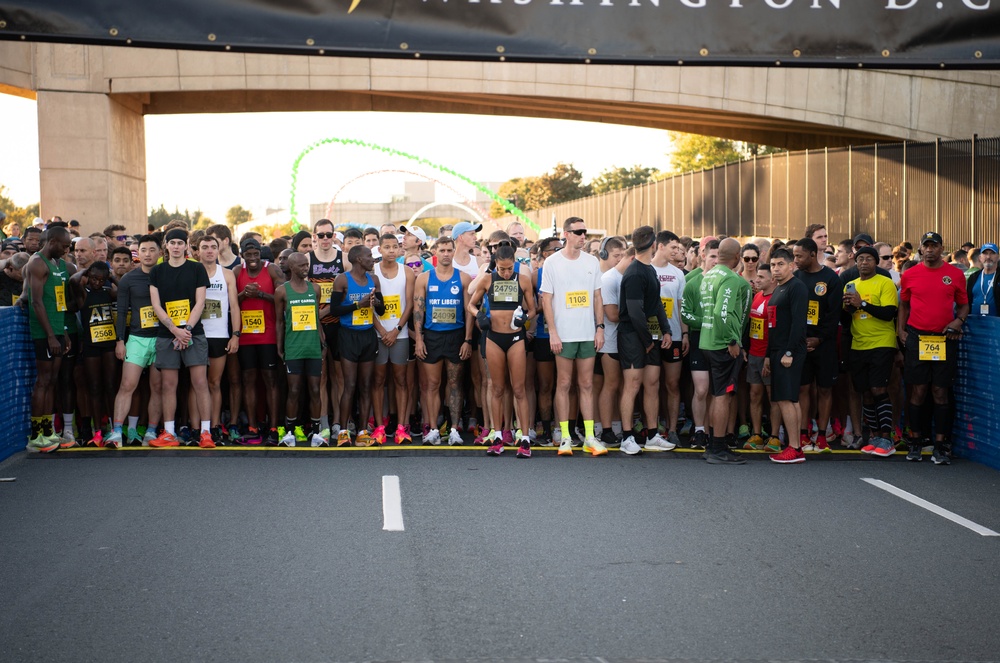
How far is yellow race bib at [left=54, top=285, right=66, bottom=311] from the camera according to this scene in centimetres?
1047

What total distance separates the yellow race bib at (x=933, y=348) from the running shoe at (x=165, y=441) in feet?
25.2

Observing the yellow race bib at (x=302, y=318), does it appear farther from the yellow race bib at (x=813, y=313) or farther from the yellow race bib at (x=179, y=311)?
the yellow race bib at (x=813, y=313)

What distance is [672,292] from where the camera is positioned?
11047mm

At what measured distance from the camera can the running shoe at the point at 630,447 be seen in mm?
10370

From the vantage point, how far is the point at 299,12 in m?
5.05

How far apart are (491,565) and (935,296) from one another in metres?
6.24

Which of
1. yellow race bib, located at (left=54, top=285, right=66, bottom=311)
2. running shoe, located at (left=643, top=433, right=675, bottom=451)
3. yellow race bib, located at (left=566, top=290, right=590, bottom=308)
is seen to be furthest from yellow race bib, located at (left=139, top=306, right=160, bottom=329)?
running shoe, located at (left=643, top=433, right=675, bottom=451)

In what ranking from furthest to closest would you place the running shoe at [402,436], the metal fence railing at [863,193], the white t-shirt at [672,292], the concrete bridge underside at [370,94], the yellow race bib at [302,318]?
the concrete bridge underside at [370,94], the metal fence railing at [863,193], the white t-shirt at [672,292], the running shoe at [402,436], the yellow race bib at [302,318]

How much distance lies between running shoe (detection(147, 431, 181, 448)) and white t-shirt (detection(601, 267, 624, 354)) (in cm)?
456

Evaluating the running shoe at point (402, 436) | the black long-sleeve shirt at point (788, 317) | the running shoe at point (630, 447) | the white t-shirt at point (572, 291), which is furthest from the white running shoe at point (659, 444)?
the running shoe at point (402, 436)

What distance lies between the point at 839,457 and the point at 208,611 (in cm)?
716

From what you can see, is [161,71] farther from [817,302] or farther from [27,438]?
[817,302]

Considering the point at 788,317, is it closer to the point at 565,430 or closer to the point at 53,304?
the point at 565,430

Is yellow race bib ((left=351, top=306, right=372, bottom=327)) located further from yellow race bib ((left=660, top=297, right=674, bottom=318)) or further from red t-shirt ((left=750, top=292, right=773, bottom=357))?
red t-shirt ((left=750, top=292, right=773, bottom=357))
